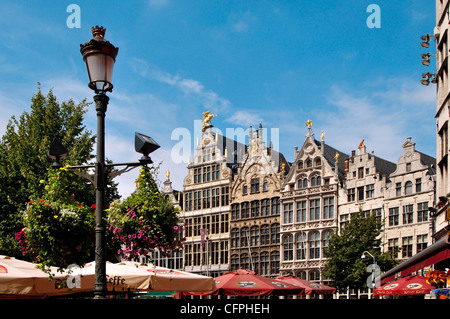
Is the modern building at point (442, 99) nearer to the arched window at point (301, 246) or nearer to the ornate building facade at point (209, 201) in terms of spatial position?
the arched window at point (301, 246)

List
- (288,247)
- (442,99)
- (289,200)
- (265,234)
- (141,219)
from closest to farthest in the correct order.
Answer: (141,219) < (442,99) < (288,247) < (289,200) < (265,234)

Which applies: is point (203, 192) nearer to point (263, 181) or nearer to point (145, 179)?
point (263, 181)

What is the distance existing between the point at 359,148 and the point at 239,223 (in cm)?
1490

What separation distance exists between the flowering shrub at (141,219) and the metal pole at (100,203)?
2.22m

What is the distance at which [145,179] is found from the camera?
10094 millimetres

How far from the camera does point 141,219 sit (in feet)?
33.0

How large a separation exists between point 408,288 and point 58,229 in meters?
13.9

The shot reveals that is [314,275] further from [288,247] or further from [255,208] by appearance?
[255,208]

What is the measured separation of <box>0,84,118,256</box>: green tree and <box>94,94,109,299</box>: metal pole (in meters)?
17.3

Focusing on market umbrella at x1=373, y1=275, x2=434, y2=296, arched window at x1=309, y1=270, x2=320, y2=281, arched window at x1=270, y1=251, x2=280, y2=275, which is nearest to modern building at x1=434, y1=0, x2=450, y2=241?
market umbrella at x1=373, y1=275, x2=434, y2=296

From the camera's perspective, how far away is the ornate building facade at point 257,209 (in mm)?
58094

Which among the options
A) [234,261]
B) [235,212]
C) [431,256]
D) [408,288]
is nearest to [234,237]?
[234,261]

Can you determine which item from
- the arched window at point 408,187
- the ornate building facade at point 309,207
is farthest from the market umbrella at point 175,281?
the ornate building facade at point 309,207
